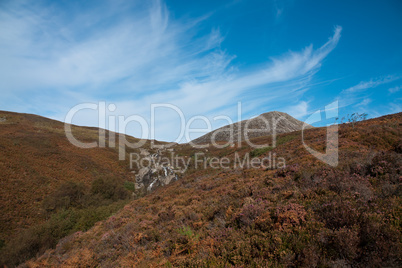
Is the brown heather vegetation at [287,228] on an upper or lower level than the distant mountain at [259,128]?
lower

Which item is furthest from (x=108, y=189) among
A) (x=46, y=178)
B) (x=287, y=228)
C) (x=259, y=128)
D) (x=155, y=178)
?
(x=259, y=128)

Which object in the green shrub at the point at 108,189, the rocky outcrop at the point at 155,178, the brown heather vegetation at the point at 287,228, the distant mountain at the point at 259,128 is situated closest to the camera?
the brown heather vegetation at the point at 287,228

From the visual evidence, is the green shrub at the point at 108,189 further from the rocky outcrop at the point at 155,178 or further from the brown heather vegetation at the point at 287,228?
the brown heather vegetation at the point at 287,228

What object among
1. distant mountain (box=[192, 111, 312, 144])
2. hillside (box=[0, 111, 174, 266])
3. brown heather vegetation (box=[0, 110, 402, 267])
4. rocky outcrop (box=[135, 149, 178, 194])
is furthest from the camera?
distant mountain (box=[192, 111, 312, 144])

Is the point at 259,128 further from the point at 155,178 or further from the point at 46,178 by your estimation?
the point at 46,178

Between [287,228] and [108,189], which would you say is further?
[108,189]

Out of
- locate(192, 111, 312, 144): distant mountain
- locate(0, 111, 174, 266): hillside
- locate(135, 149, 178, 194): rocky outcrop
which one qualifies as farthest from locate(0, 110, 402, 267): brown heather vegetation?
locate(192, 111, 312, 144): distant mountain

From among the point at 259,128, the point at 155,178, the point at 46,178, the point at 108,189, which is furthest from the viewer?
the point at 259,128

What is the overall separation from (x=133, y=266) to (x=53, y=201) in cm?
2001

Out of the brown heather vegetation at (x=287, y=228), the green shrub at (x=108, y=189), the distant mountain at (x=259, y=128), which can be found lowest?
the green shrub at (x=108, y=189)

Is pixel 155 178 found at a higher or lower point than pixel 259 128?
lower

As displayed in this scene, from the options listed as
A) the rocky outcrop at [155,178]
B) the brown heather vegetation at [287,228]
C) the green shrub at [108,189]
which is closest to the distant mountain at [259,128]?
the rocky outcrop at [155,178]

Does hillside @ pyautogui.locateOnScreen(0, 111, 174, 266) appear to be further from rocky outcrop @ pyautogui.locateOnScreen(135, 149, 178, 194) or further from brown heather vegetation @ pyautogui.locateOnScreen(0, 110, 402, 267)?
brown heather vegetation @ pyautogui.locateOnScreen(0, 110, 402, 267)

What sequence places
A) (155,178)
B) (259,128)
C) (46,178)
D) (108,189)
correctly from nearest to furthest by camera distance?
(108,189) → (155,178) → (46,178) → (259,128)
